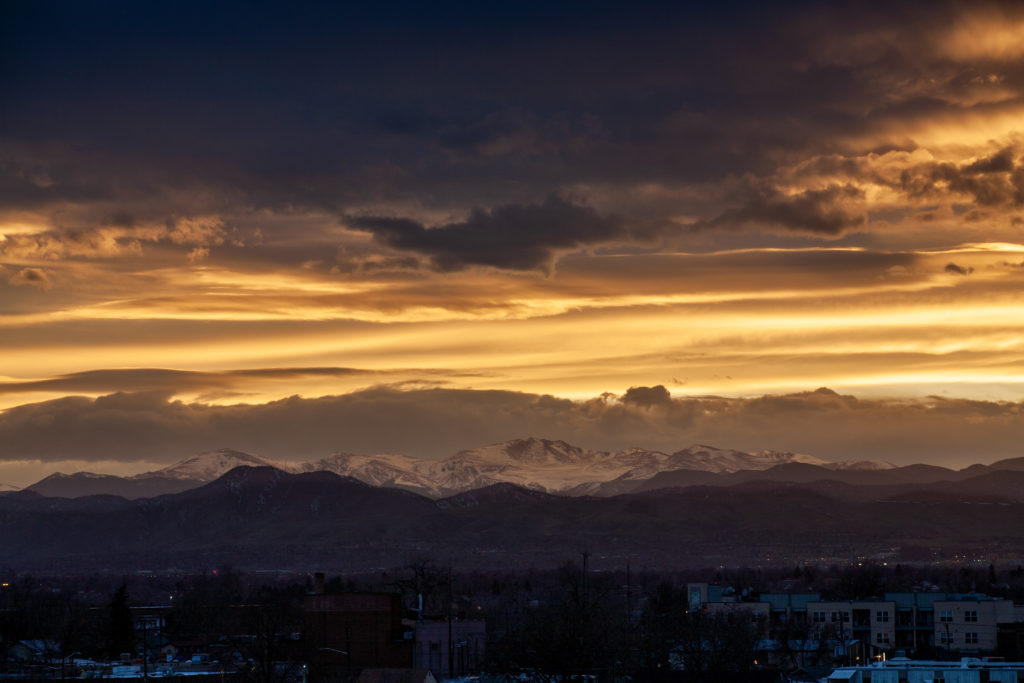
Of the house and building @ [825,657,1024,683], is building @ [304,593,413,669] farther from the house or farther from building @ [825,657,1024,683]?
building @ [825,657,1024,683]

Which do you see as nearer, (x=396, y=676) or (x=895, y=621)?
(x=396, y=676)

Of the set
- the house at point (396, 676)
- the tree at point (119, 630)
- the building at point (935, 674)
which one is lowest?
the tree at point (119, 630)

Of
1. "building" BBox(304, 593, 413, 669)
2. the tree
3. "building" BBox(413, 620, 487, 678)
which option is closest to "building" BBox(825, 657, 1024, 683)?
"building" BBox(413, 620, 487, 678)

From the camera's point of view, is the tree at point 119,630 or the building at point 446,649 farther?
the tree at point 119,630

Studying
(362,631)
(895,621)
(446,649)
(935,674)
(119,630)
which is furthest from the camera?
(119,630)

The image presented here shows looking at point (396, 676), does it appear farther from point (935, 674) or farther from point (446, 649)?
point (935, 674)

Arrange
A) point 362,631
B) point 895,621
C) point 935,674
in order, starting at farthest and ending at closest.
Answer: point 895,621 < point 362,631 < point 935,674

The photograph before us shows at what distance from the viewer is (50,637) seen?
575 ft

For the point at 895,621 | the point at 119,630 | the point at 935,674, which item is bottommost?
the point at 119,630

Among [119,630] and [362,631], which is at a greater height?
[362,631]

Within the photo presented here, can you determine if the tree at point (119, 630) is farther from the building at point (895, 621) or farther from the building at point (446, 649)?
the building at point (895, 621)

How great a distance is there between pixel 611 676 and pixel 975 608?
6017 cm

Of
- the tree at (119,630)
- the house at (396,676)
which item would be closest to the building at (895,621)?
the house at (396,676)

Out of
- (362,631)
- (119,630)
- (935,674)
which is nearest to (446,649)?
(362,631)
